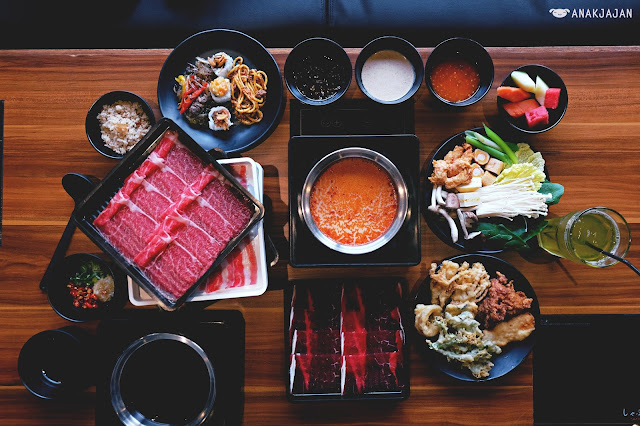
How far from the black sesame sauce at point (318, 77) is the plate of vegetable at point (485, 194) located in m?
0.61

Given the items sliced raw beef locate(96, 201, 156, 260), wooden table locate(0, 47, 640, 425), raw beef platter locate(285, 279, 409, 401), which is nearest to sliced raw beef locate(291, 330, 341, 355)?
raw beef platter locate(285, 279, 409, 401)

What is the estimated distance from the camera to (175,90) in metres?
2.31

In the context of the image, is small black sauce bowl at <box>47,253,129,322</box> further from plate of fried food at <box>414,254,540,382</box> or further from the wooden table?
plate of fried food at <box>414,254,540,382</box>

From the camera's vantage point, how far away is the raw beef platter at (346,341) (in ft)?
7.17

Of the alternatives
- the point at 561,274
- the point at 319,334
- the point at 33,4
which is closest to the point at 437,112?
the point at 561,274

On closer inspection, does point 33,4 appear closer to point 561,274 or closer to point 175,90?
point 175,90

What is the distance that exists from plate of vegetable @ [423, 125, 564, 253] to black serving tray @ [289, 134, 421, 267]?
0.15m

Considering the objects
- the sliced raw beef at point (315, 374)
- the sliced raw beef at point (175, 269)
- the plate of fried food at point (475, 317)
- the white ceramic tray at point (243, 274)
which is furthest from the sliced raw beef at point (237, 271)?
the plate of fried food at point (475, 317)

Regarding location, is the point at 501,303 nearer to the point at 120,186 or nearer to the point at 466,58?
the point at 466,58

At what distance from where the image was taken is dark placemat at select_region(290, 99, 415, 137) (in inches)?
91.1

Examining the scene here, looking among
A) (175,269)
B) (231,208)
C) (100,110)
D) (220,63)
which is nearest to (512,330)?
(231,208)

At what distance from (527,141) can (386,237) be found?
0.95 meters

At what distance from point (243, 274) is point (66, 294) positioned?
89cm

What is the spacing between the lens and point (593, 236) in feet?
7.21
